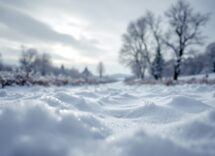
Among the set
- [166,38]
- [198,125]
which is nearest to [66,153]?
[198,125]

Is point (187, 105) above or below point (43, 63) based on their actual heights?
below

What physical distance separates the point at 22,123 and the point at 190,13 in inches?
861

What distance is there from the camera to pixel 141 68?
25.8 metres

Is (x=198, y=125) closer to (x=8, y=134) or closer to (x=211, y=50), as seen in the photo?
(x=8, y=134)

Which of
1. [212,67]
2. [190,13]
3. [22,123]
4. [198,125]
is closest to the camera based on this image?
[22,123]

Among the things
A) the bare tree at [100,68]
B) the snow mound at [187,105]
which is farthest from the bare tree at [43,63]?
the snow mound at [187,105]

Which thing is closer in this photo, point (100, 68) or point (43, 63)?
point (43, 63)

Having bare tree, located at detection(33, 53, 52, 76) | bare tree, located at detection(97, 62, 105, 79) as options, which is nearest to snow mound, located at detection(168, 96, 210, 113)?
bare tree, located at detection(33, 53, 52, 76)

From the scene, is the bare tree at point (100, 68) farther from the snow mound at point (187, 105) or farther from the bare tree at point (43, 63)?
the snow mound at point (187, 105)

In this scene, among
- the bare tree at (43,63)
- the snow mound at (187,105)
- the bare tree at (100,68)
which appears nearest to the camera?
the snow mound at (187,105)

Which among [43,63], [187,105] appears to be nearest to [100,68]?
[43,63]

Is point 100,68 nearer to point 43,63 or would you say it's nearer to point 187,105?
point 43,63

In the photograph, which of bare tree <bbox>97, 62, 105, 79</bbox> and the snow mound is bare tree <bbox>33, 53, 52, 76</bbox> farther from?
the snow mound

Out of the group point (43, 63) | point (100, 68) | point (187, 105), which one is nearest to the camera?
point (187, 105)
